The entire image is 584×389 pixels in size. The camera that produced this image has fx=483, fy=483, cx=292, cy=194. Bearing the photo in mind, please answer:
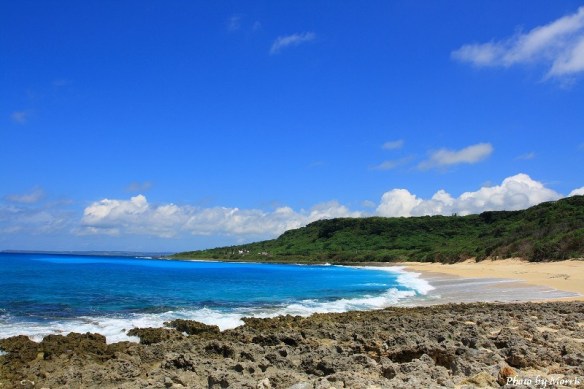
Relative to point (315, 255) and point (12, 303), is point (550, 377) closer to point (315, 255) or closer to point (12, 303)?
point (12, 303)

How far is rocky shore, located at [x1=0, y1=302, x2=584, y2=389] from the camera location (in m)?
8.69

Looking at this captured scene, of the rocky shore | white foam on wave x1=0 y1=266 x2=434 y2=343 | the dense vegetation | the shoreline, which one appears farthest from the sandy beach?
the rocky shore

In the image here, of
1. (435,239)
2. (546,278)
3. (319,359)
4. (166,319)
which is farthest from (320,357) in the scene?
(435,239)

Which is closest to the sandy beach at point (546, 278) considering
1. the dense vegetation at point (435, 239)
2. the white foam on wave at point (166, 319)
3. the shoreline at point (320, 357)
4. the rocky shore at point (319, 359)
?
the dense vegetation at point (435, 239)

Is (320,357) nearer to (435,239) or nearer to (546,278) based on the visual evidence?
(546,278)

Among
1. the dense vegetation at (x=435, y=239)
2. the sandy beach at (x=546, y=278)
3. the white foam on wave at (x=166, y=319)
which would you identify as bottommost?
the white foam on wave at (x=166, y=319)

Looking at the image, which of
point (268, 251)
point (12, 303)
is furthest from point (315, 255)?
point (12, 303)

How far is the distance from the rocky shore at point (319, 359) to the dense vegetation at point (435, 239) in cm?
4773

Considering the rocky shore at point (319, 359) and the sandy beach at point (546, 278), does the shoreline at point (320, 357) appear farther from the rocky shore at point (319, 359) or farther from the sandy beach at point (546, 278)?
the sandy beach at point (546, 278)

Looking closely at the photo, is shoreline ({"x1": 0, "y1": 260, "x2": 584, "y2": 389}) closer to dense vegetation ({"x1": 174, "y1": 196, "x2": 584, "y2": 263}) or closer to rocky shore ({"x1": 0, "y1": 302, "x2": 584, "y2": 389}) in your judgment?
rocky shore ({"x1": 0, "y1": 302, "x2": 584, "y2": 389})

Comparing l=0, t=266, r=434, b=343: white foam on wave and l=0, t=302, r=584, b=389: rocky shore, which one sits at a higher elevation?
l=0, t=302, r=584, b=389: rocky shore

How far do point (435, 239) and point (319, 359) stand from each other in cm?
11641

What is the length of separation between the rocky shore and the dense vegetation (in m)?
47.7

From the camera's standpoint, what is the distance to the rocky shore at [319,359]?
869 centimetres
